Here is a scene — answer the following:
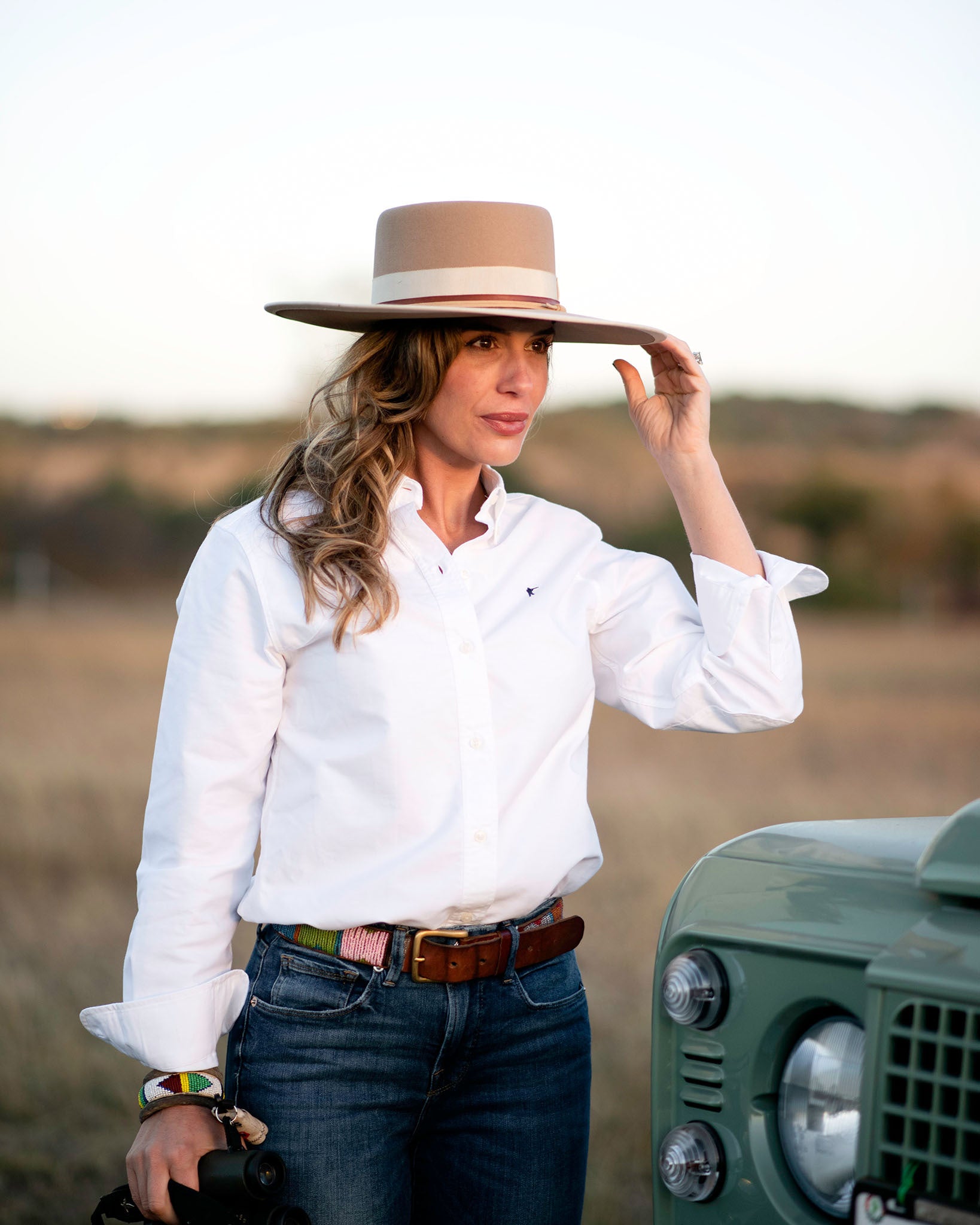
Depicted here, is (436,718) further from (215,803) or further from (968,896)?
(968,896)

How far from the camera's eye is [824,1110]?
1.39 m

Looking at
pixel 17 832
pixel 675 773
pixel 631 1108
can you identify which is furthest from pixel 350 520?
pixel 675 773

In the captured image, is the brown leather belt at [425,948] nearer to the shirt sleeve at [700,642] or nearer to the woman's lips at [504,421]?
the shirt sleeve at [700,642]

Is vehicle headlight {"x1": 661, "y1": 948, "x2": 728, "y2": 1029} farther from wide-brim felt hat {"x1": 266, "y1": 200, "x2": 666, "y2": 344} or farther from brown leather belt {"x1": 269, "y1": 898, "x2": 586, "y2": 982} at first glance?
wide-brim felt hat {"x1": 266, "y1": 200, "x2": 666, "y2": 344}

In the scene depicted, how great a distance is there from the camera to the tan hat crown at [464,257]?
205 cm

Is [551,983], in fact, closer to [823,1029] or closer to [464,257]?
[823,1029]

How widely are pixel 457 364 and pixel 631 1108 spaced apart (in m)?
2.75

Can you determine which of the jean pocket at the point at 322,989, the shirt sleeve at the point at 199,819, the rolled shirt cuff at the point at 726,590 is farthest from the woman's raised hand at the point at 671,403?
the jean pocket at the point at 322,989

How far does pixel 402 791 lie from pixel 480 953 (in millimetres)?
258

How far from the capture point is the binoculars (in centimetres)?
166

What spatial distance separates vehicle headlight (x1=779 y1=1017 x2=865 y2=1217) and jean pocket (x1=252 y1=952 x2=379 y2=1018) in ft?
1.99

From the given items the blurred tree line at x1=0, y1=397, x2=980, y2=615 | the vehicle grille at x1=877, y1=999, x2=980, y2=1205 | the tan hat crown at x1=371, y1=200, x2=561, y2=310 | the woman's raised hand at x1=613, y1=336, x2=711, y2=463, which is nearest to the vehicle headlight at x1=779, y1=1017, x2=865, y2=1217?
the vehicle grille at x1=877, y1=999, x2=980, y2=1205

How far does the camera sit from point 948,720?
1202 centimetres

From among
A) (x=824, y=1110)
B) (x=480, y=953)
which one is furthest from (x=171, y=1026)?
(x=824, y=1110)
